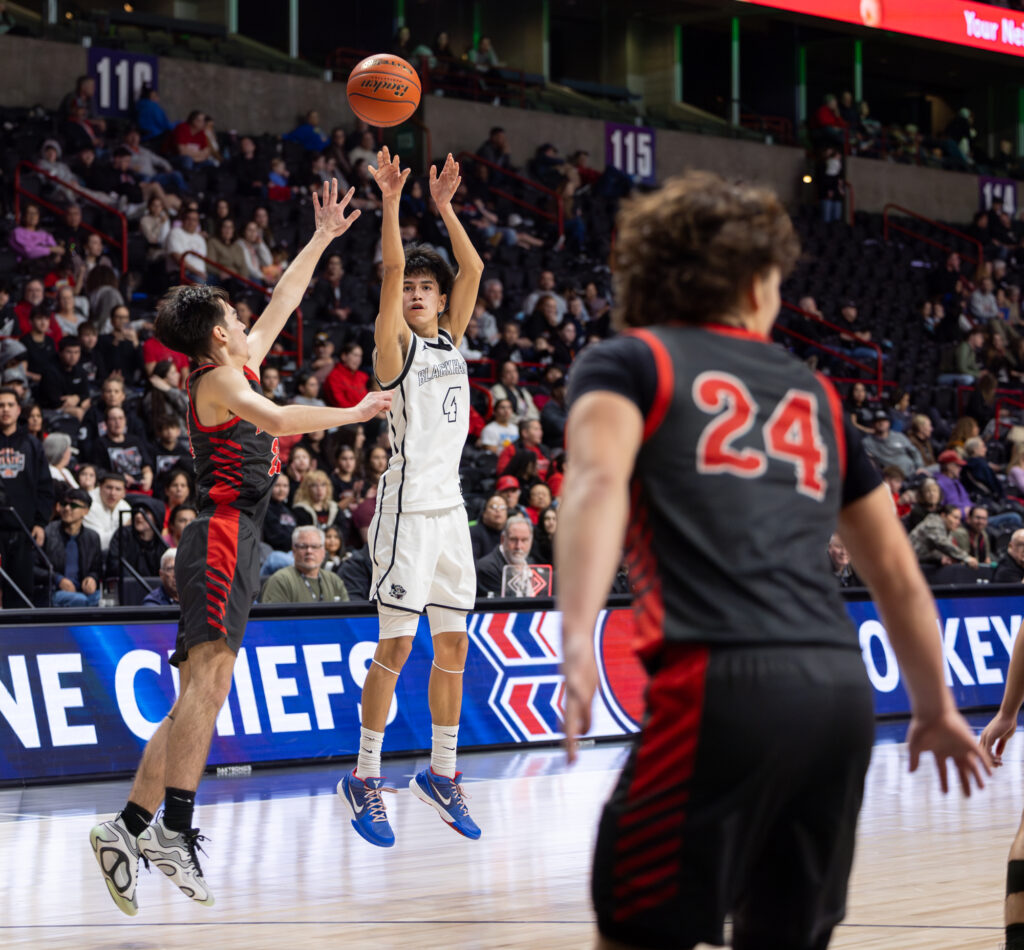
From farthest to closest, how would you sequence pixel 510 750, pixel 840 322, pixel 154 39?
pixel 840 322
pixel 154 39
pixel 510 750

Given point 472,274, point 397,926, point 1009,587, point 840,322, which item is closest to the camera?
point 397,926

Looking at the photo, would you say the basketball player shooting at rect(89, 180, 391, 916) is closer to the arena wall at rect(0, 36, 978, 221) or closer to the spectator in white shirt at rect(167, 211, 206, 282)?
the spectator in white shirt at rect(167, 211, 206, 282)

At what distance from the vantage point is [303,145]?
1983cm

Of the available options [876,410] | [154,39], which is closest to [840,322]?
[876,410]

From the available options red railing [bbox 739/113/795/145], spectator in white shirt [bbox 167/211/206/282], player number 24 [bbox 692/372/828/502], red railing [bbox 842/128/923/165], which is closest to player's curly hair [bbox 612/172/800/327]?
player number 24 [bbox 692/372/828/502]

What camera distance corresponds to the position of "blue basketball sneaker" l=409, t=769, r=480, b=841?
6.22m

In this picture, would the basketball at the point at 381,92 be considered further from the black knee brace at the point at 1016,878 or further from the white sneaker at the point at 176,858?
the black knee brace at the point at 1016,878

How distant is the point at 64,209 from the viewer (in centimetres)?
1614

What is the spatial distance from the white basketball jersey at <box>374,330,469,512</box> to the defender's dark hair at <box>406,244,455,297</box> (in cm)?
27

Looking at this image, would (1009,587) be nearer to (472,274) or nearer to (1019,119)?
(472,274)

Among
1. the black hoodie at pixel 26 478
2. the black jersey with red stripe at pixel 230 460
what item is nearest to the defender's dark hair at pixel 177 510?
the black hoodie at pixel 26 478

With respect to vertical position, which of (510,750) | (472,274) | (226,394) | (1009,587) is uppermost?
(472,274)

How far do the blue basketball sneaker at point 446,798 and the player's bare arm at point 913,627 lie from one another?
3720 millimetres

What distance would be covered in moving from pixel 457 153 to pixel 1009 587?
12.6 meters
